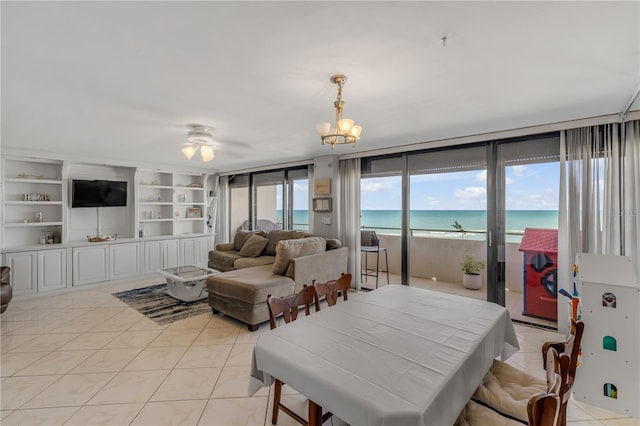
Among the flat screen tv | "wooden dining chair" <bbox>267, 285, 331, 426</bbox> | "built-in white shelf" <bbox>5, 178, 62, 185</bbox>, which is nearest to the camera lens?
"wooden dining chair" <bbox>267, 285, 331, 426</bbox>

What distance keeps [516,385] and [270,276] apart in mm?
2848

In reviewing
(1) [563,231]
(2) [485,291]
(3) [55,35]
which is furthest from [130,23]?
(2) [485,291]

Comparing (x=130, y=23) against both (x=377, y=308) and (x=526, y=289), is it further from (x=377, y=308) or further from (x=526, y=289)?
(x=526, y=289)

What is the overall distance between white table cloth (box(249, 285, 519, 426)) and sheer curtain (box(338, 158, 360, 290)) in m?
2.80

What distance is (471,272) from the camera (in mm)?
4117

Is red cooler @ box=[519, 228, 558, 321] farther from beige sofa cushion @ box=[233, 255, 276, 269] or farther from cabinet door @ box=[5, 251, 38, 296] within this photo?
cabinet door @ box=[5, 251, 38, 296]

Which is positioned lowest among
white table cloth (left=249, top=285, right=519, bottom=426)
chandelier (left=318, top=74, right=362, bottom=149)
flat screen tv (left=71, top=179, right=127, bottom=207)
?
white table cloth (left=249, top=285, right=519, bottom=426)

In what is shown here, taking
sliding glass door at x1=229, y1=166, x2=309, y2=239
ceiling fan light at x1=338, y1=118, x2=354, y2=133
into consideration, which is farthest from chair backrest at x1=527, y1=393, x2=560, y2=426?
sliding glass door at x1=229, y1=166, x2=309, y2=239

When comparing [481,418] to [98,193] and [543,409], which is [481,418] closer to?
[543,409]

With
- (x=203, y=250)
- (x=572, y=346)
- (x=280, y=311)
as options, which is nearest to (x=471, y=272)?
(x=572, y=346)

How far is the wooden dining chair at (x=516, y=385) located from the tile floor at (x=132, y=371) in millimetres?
839

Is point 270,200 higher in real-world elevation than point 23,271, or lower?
higher

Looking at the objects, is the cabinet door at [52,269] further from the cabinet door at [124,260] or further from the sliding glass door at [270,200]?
Result: the sliding glass door at [270,200]

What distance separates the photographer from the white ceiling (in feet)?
4.75
